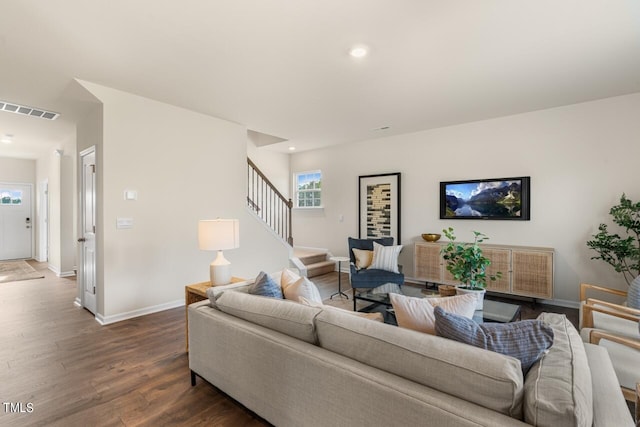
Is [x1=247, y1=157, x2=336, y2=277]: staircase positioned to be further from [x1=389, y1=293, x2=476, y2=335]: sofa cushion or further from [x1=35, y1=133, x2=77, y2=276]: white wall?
[x1=389, y1=293, x2=476, y2=335]: sofa cushion

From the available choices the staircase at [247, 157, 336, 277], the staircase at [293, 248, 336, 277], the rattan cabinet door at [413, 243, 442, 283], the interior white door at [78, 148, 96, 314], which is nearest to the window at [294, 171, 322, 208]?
the staircase at [247, 157, 336, 277]

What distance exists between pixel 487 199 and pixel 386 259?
1.88m

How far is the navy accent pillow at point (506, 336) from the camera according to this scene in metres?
1.24

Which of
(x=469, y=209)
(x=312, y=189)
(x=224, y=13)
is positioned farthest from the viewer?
(x=312, y=189)

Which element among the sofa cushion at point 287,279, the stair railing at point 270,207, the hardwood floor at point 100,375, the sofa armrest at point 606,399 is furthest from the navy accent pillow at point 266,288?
the stair railing at point 270,207

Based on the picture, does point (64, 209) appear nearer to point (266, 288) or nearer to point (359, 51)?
point (266, 288)

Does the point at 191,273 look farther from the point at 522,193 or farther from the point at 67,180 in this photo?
the point at 522,193

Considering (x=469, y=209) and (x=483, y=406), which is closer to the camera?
(x=483, y=406)

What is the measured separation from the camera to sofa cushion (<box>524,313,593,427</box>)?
964mm

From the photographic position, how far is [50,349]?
2916 mm

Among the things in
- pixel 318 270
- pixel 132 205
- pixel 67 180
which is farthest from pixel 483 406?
pixel 67 180

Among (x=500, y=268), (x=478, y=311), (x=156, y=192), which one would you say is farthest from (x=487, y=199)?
(x=156, y=192)

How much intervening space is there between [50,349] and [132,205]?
1634 millimetres

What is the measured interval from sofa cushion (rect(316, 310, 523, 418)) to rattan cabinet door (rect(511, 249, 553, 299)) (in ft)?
11.9
